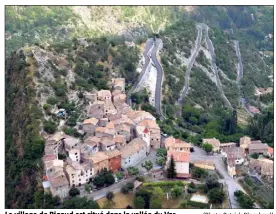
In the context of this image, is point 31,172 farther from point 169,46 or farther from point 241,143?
point 169,46

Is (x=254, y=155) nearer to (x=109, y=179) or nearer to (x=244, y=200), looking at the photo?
(x=244, y=200)

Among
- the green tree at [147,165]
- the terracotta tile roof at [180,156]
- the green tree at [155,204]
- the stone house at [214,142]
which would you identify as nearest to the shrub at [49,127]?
the green tree at [147,165]

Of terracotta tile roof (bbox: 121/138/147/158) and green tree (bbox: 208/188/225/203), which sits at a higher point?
terracotta tile roof (bbox: 121/138/147/158)

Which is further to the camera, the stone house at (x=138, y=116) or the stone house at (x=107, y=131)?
the stone house at (x=138, y=116)

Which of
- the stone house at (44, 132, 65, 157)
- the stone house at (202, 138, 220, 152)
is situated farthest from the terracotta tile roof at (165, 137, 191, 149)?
the stone house at (44, 132, 65, 157)

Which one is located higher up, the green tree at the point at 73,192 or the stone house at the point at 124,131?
the stone house at the point at 124,131

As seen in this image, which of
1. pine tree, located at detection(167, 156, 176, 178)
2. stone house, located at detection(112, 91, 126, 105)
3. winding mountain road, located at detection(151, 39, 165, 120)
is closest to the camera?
pine tree, located at detection(167, 156, 176, 178)

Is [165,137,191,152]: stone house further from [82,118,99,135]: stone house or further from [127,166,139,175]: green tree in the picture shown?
[82,118,99,135]: stone house

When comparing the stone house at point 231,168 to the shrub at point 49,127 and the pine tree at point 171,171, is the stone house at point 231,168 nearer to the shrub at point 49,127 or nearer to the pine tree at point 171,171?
the pine tree at point 171,171

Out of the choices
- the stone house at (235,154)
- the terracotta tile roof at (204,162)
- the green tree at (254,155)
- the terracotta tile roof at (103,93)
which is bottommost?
the green tree at (254,155)
